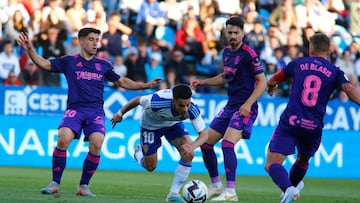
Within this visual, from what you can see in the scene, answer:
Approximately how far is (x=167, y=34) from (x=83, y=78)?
1262cm

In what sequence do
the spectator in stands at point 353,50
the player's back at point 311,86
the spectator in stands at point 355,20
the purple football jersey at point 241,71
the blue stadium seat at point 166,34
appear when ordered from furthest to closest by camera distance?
the spectator in stands at point 355,20
the spectator in stands at point 353,50
the blue stadium seat at point 166,34
the purple football jersey at point 241,71
the player's back at point 311,86

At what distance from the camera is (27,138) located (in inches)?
846

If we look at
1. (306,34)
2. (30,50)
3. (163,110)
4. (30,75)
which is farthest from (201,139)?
(306,34)

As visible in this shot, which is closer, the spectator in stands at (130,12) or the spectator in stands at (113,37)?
the spectator in stands at (113,37)

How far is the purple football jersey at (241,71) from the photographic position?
1469 cm

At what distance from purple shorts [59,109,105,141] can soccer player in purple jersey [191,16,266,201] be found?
1.68 metres

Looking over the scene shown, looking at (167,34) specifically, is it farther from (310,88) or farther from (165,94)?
(310,88)

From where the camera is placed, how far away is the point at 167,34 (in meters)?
26.7

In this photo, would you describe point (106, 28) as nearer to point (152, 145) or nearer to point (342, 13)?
point (342, 13)

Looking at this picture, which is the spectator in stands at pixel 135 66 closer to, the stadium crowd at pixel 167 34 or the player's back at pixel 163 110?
the stadium crowd at pixel 167 34

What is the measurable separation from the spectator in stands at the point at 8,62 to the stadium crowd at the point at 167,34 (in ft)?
0.07

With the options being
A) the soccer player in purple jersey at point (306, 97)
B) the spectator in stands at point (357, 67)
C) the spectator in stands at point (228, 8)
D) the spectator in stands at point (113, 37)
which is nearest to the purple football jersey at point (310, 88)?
the soccer player in purple jersey at point (306, 97)

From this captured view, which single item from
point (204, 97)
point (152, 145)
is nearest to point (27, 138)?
point (204, 97)

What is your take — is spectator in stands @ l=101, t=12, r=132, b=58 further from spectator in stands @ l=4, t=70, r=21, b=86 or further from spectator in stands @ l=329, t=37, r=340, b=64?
spectator in stands @ l=329, t=37, r=340, b=64
